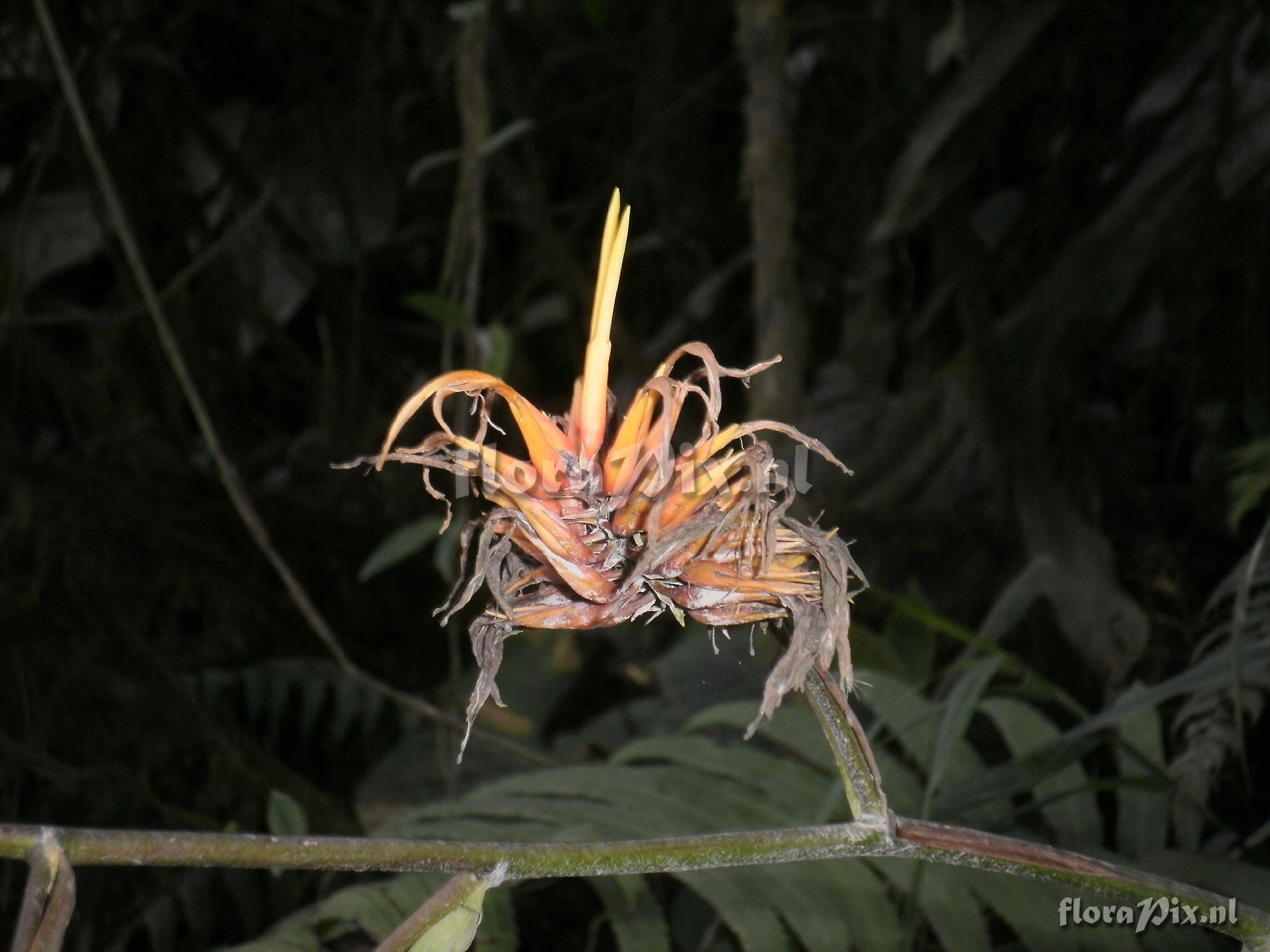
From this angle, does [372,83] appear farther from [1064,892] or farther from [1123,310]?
[1064,892]

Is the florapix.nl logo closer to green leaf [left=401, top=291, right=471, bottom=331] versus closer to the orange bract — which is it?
the orange bract

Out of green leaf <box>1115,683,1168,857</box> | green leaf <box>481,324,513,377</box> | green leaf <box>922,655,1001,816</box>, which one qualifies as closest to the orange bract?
green leaf <box>922,655,1001,816</box>

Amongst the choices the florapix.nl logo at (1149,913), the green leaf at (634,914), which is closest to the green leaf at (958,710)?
the florapix.nl logo at (1149,913)

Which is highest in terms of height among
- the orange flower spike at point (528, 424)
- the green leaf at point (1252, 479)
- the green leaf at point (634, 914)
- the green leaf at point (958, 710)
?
the orange flower spike at point (528, 424)

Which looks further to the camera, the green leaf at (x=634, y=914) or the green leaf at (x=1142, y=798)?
the green leaf at (x=1142, y=798)

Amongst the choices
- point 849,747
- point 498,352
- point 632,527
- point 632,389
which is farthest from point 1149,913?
point 632,389

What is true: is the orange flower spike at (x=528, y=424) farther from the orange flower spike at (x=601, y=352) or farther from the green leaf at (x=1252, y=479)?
the green leaf at (x=1252, y=479)
